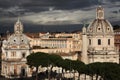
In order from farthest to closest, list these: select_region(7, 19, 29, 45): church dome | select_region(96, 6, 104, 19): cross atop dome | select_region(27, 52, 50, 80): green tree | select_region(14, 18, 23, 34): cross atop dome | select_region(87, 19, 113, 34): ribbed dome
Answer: select_region(14, 18, 23, 34): cross atop dome
select_region(96, 6, 104, 19): cross atop dome
select_region(7, 19, 29, 45): church dome
select_region(87, 19, 113, 34): ribbed dome
select_region(27, 52, 50, 80): green tree

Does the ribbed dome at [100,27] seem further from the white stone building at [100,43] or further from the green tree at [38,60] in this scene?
the green tree at [38,60]

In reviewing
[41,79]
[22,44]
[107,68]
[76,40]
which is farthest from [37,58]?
[76,40]

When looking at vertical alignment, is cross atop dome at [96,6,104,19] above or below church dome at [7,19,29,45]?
above

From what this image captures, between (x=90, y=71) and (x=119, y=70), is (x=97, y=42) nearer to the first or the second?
(x=90, y=71)

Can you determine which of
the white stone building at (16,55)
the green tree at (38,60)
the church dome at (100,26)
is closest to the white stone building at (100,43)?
the church dome at (100,26)

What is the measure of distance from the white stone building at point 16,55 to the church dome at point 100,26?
13.2 meters

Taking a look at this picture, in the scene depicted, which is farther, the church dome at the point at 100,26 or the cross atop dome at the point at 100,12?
the cross atop dome at the point at 100,12

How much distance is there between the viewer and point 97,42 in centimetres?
9875

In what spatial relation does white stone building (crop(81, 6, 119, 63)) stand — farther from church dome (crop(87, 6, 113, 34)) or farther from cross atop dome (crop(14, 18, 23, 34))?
cross atop dome (crop(14, 18, 23, 34))

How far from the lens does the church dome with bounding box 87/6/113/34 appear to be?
9856 centimetres

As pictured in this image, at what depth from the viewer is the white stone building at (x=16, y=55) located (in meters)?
98.1

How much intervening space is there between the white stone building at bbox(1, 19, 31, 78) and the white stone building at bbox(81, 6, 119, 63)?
38.7 ft

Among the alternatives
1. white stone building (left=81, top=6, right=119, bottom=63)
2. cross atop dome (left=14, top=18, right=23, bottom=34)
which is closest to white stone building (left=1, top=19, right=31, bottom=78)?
cross atop dome (left=14, top=18, right=23, bottom=34)

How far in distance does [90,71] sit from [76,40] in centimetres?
6590
